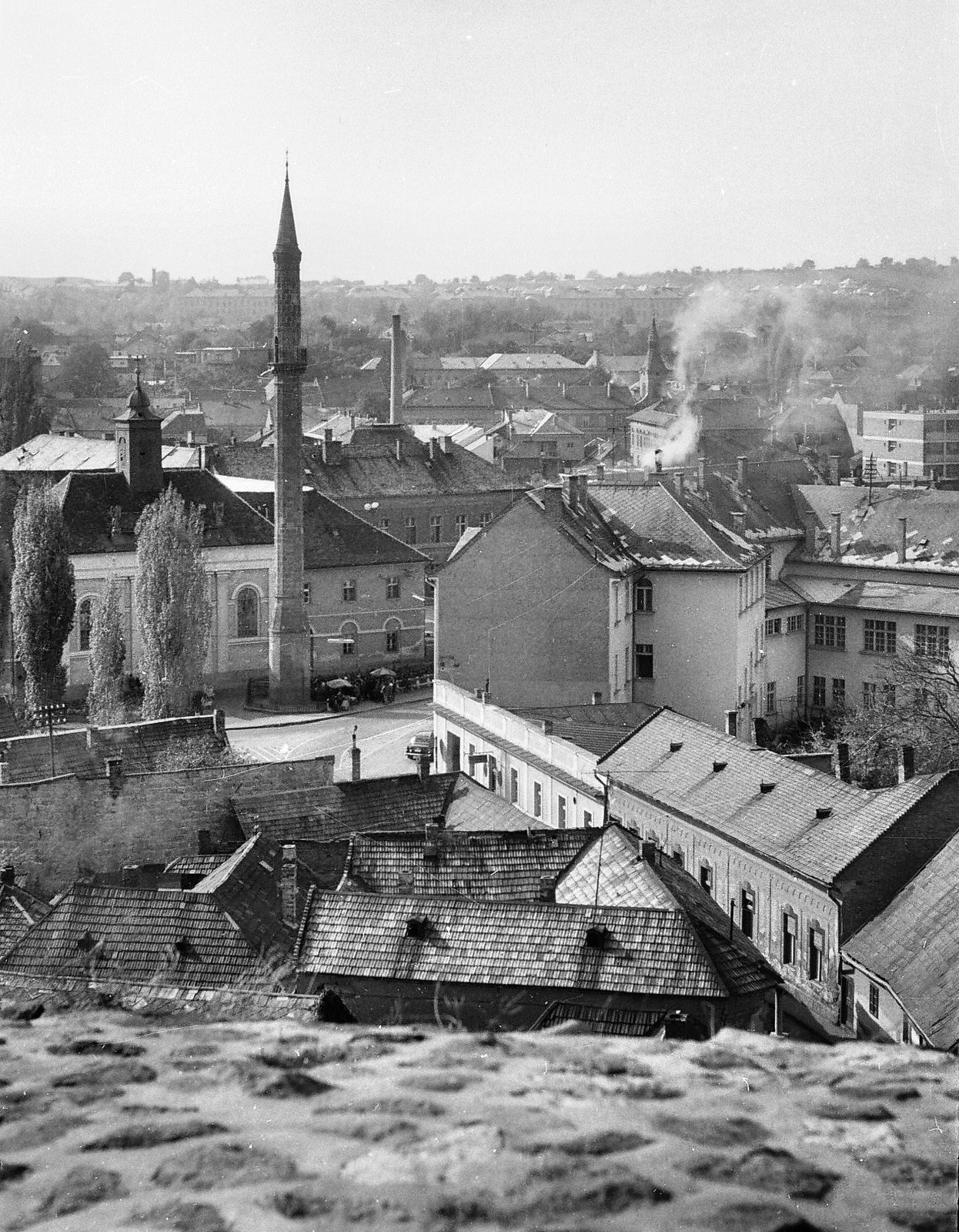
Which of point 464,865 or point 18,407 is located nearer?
point 464,865

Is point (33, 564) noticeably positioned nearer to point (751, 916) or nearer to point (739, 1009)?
point (751, 916)

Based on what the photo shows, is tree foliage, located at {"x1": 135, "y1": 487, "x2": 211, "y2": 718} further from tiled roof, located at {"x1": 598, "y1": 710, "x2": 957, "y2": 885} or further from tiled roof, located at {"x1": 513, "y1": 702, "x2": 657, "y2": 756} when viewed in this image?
tiled roof, located at {"x1": 598, "y1": 710, "x2": 957, "y2": 885}

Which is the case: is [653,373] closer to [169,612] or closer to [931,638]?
[931,638]

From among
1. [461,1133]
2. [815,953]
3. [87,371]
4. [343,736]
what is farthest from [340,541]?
[87,371]

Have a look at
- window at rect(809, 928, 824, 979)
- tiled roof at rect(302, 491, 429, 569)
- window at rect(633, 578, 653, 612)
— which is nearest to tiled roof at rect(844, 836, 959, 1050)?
window at rect(809, 928, 824, 979)

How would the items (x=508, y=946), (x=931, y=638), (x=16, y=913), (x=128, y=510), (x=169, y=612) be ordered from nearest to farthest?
(x=508, y=946) → (x=16, y=913) → (x=169, y=612) → (x=931, y=638) → (x=128, y=510)
